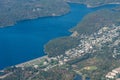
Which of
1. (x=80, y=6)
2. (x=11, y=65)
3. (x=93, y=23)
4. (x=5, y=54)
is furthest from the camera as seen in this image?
(x=80, y=6)

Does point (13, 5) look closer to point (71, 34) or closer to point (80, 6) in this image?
point (80, 6)

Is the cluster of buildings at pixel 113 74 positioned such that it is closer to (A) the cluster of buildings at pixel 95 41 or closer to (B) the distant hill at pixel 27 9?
(A) the cluster of buildings at pixel 95 41

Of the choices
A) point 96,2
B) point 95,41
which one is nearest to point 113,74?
point 95,41

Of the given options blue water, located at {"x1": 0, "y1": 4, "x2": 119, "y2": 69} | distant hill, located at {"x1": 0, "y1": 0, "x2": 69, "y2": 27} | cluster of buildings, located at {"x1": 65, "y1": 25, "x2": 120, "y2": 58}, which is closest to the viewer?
blue water, located at {"x1": 0, "y1": 4, "x2": 119, "y2": 69}

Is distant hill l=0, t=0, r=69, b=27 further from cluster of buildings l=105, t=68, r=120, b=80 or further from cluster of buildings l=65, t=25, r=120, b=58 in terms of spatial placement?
cluster of buildings l=105, t=68, r=120, b=80

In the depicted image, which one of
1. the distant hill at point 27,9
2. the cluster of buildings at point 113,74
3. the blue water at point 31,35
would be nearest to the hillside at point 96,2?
the blue water at point 31,35

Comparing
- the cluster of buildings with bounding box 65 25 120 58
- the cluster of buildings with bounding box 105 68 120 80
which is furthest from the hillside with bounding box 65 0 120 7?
the cluster of buildings with bounding box 105 68 120 80

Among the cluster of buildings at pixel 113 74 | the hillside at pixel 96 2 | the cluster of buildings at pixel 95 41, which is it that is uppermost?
the hillside at pixel 96 2

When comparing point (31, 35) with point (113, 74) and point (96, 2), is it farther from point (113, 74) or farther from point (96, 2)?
point (96, 2)

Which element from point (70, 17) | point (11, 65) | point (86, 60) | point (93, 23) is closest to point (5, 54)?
point (11, 65)
